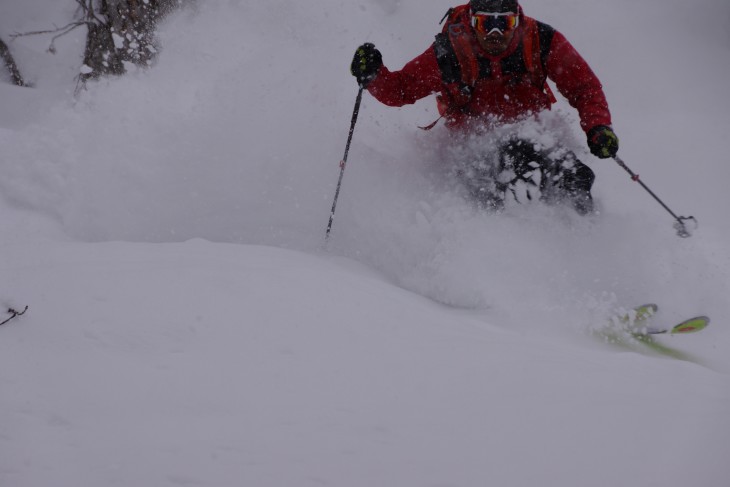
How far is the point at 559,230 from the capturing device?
3330 millimetres

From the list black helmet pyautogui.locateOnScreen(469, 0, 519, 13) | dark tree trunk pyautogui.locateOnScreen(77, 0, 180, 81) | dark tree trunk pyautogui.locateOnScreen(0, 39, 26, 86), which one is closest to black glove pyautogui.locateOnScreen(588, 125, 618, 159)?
black helmet pyautogui.locateOnScreen(469, 0, 519, 13)

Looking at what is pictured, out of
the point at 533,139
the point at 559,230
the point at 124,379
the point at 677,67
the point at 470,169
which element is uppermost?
the point at 677,67

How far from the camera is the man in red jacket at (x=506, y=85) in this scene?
3146 mm

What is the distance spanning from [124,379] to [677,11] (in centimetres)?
801

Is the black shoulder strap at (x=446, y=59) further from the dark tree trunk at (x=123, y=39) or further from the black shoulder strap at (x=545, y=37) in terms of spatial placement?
the dark tree trunk at (x=123, y=39)

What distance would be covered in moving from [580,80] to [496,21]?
786mm

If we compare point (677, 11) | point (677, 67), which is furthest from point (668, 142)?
point (677, 11)

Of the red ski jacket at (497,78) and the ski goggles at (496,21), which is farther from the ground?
the ski goggles at (496,21)

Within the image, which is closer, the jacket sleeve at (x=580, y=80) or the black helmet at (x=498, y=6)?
the black helmet at (x=498, y=6)

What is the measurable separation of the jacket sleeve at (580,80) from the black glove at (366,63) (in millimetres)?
1257

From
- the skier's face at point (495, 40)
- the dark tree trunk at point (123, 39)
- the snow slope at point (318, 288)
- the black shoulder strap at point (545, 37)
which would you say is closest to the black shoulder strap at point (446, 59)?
the skier's face at point (495, 40)

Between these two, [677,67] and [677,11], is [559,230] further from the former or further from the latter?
[677,11]

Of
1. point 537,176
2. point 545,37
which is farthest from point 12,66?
point 537,176

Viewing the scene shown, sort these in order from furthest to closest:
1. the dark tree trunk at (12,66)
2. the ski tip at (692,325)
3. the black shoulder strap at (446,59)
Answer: the dark tree trunk at (12,66) → the black shoulder strap at (446,59) → the ski tip at (692,325)
